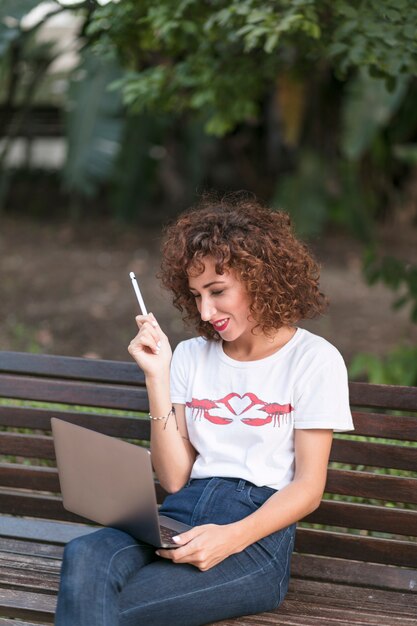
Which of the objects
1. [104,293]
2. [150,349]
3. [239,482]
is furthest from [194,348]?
[104,293]

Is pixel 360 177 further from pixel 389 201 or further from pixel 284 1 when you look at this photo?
pixel 284 1

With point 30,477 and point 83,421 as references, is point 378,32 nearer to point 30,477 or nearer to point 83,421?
point 83,421

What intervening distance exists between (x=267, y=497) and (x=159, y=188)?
29.7 ft

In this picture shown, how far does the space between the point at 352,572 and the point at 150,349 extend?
38.7 inches

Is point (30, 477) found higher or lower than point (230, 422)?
lower

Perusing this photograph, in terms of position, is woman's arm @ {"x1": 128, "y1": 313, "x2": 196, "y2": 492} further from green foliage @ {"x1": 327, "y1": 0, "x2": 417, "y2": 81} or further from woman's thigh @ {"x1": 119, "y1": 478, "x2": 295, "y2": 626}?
green foliage @ {"x1": 327, "y1": 0, "x2": 417, "y2": 81}

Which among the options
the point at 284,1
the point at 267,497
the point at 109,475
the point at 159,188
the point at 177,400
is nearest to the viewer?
the point at 109,475

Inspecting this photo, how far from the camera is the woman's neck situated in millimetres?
2938

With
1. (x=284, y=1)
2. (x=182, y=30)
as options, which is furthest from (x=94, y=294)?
(x=284, y=1)

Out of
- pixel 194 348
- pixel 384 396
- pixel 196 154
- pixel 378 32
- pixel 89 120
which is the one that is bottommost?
pixel 196 154

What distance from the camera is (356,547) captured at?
3.19 meters

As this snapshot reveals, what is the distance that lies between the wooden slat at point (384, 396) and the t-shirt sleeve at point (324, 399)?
1.04 ft

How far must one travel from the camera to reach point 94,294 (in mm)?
8836

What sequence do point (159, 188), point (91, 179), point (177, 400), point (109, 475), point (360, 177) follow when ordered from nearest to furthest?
1. point (109, 475)
2. point (177, 400)
3. point (91, 179)
4. point (360, 177)
5. point (159, 188)
